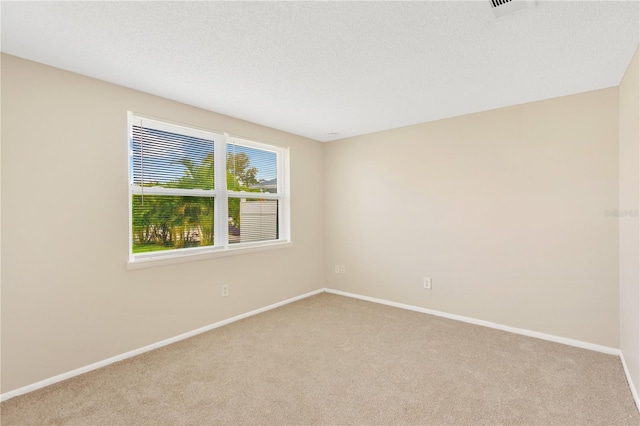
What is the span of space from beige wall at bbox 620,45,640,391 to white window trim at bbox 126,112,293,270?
10.8ft

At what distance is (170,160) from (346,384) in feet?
8.31

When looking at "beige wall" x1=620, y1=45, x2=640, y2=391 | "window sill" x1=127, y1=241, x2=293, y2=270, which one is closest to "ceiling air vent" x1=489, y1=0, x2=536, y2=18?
"beige wall" x1=620, y1=45, x2=640, y2=391

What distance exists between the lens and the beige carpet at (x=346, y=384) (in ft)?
6.23

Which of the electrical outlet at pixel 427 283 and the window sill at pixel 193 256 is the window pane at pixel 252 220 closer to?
the window sill at pixel 193 256

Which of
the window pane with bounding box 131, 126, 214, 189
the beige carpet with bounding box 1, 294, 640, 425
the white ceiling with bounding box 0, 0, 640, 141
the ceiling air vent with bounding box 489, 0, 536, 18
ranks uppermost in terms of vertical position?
the white ceiling with bounding box 0, 0, 640, 141

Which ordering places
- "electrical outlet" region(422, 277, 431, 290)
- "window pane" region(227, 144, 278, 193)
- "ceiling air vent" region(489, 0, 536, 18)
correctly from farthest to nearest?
"electrical outlet" region(422, 277, 431, 290), "window pane" region(227, 144, 278, 193), "ceiling air vent" region(489, 0, 536, 18)

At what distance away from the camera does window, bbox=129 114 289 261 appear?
2828 millimetres

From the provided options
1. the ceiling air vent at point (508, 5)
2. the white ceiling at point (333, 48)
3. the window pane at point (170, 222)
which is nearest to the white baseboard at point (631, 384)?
the white ceiling at point (333, 48)

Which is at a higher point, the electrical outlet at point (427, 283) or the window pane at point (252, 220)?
the window pane at point (252, 220)

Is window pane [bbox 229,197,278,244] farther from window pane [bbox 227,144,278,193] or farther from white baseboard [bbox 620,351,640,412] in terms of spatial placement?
white baseboard [bbox 620,351,640,412]

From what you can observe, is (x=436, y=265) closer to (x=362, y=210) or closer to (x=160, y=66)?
(x=362, y=210)

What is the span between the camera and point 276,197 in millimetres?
4156

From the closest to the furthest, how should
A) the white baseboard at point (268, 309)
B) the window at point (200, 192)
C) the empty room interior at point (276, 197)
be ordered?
the empty room interior at point (276, 197), the white baseboard at point (268, 309), the window at point (200, 192)

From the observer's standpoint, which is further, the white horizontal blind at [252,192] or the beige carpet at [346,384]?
the white horizontal blind at [252,192]
